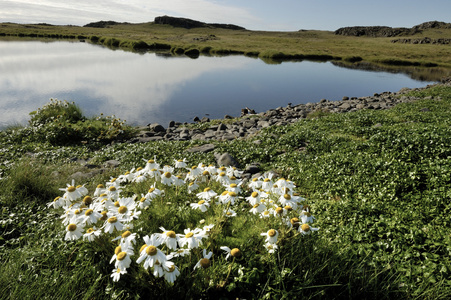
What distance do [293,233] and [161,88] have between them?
28045 millimetres

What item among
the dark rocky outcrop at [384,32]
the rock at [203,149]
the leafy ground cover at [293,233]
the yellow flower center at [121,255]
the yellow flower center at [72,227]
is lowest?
the rock at [203,149]

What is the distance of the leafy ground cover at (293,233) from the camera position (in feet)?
10.4

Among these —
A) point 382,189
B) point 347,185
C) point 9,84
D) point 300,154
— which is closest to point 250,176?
point 300,154

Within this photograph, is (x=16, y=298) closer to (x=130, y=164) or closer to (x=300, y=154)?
(x=130, y=164)

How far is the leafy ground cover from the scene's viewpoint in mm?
3168

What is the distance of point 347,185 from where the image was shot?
7.21m

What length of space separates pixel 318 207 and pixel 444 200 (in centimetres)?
255

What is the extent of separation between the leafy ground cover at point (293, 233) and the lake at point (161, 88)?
1335 centimetres

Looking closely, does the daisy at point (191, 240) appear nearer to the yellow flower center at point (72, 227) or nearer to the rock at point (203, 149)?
the yellow flower center at point (72, 227)

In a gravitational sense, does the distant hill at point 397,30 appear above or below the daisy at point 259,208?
above

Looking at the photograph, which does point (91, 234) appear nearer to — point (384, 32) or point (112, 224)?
point (112, 224)

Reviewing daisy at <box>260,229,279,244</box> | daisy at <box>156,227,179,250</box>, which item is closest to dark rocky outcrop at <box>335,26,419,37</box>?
daisy at <box>260,229,279,244</box>

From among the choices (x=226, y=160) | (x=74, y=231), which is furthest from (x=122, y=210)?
(x=226, y=160)

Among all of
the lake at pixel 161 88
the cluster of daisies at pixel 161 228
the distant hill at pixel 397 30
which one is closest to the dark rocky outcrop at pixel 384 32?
the distant hill at pixel 397 30
